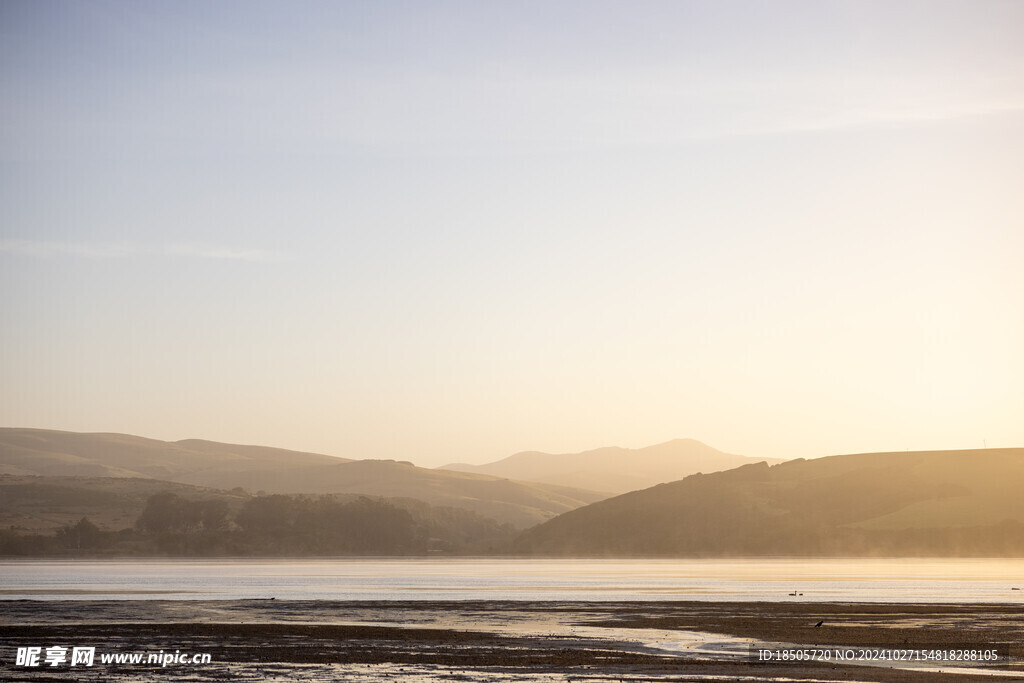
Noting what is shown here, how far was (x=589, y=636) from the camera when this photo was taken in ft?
172

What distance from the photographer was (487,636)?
52.7 metres

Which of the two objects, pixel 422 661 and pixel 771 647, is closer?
pixel 422 661

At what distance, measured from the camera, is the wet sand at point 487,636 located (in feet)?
128

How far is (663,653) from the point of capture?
45062 mm

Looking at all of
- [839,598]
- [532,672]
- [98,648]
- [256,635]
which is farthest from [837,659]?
[839,598]

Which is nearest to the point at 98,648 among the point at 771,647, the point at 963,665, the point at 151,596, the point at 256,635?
the point at 256,635

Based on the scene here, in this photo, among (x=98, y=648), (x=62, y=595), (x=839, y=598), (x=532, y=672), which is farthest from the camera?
(x=62, y=595)

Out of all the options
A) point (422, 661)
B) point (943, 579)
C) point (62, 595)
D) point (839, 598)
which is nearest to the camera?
point (422, 661)

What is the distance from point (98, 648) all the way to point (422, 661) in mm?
14144

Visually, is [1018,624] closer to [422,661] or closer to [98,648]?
[422,661]

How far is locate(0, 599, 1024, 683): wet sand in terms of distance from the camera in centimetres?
3888

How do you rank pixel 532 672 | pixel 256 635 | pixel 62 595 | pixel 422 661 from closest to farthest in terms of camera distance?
pixel 532 672 < pixel 422 661 < pixel 256 635 < pixel 62 595

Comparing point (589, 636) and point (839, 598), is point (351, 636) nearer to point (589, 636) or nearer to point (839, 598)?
point (589, 636)

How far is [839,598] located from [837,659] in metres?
41.7
